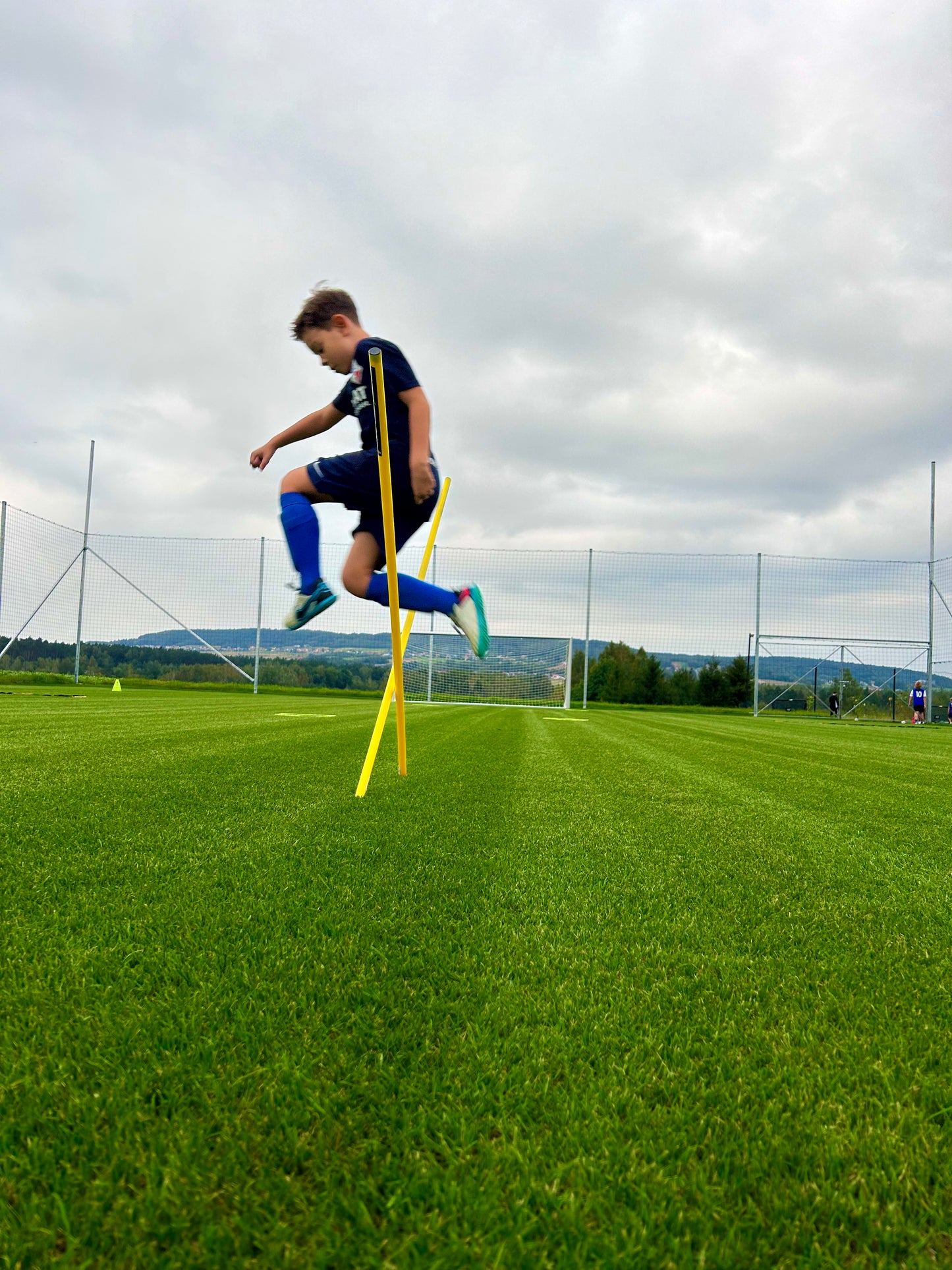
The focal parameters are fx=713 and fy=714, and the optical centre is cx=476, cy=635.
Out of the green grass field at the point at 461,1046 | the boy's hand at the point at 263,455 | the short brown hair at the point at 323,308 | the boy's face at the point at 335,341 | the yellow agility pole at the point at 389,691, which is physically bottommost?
the green grass field at the point at 461,1046

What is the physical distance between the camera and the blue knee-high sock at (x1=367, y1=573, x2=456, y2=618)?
3461 mm

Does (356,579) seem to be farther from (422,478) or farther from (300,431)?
(300,431)

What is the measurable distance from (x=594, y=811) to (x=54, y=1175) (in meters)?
2.69

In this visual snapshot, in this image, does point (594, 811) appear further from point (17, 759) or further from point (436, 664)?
point (436, 664)

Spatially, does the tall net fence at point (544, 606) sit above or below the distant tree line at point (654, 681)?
above

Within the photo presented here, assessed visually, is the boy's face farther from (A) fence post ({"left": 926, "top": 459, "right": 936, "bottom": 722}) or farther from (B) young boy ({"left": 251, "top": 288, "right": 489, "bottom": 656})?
(A) fence post ({"left": 926, "top": 459, "right": 936, "bottom": 722})

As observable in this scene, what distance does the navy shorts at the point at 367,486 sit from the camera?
3.27 m

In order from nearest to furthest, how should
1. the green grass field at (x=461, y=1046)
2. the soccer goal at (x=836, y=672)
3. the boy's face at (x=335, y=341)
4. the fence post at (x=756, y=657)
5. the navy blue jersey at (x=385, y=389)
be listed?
1. the green grass field at (x=461, y=1046)
2. the navy blue jersey at (x=385, y=389)
3. the boy's face at (x=335, y=341)
4. the fence post at (x=756, y=657)
5. the soccer goal at (x=836, y=672)

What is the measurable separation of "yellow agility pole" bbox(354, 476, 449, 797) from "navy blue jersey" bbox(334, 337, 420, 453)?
667mm

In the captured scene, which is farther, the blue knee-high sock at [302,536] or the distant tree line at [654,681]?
the distant tree line at [654,681]

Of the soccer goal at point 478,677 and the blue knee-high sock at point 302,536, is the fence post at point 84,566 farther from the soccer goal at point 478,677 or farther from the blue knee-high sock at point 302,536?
the blue knee-high sock at point 302,536

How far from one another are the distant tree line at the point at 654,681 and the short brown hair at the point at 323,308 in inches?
729

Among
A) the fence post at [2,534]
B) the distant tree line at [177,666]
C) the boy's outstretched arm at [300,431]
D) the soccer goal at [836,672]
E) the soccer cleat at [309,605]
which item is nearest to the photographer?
the soccer cleat at [309,605]

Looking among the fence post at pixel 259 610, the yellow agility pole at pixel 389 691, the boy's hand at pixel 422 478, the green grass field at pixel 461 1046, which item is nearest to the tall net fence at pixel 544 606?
the fence post at pixel 259 610
